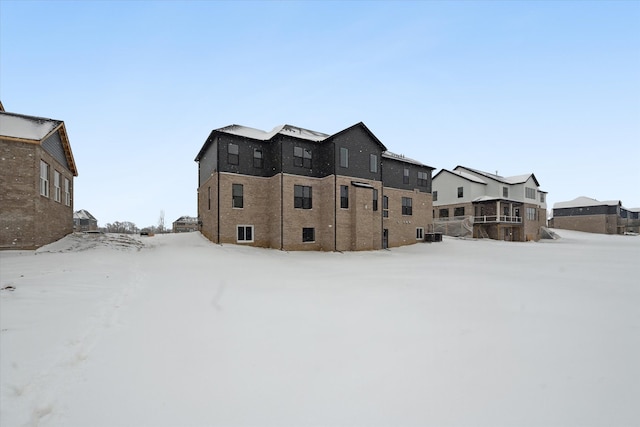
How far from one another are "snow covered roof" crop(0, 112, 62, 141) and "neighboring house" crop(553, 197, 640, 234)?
83819 millimetres

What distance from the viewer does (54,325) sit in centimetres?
536

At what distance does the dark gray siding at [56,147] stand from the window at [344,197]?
19295 mm

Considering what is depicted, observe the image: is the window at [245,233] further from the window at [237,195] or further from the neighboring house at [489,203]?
the neighboring house at [489,203]

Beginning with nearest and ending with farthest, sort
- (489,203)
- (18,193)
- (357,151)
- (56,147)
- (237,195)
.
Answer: (18,193), (56,147), (237,195), (357,151), (489,203)

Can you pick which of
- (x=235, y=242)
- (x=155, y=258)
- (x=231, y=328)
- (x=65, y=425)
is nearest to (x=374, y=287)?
(x=231, y=328)

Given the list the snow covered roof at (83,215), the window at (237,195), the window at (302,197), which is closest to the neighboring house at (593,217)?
the window at (302,197)

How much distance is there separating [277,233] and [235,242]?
3241mm

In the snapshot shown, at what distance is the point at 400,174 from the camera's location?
1150 inches

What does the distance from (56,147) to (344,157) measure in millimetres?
20188

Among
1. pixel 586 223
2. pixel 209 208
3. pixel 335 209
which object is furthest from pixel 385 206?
pixel 586 223

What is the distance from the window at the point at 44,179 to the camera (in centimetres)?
1593

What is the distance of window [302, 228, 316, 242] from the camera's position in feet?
75.2

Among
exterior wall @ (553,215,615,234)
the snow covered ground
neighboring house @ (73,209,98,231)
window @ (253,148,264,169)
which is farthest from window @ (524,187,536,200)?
neighboring house @ (73,209,98,231)

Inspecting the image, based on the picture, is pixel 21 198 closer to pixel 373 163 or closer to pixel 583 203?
pixel 373 163
